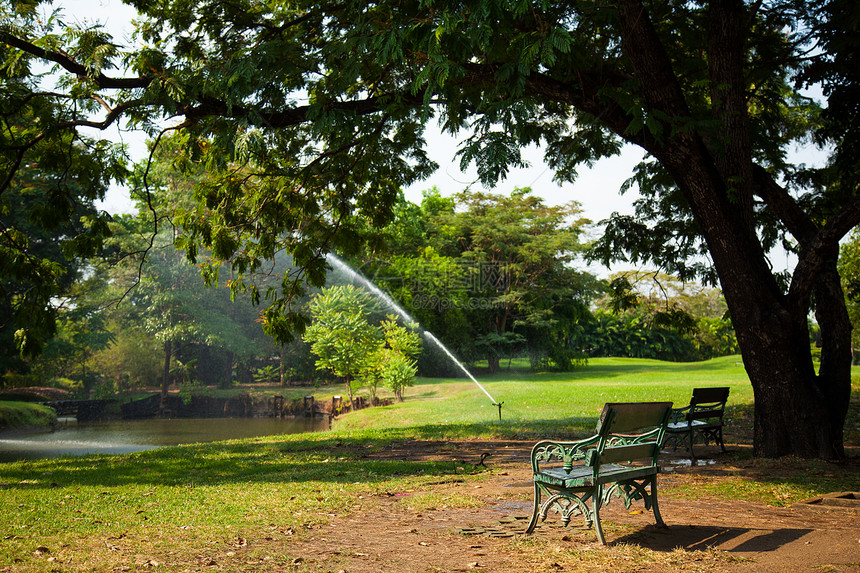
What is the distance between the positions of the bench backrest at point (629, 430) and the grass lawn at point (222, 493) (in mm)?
885

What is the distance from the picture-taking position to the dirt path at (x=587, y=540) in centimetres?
407

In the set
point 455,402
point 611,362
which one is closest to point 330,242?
point 455,402

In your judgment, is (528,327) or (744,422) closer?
(744,422)

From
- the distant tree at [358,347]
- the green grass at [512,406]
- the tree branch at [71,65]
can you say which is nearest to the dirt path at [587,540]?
the tree branch at [71,65]

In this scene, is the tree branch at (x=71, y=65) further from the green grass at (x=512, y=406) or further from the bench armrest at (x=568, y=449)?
the green grass at (x=512, y=406)

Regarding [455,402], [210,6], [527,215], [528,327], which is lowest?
[455,402]

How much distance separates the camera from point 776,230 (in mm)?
12461

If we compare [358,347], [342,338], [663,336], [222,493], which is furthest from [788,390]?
[663,336]

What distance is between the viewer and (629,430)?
480cm

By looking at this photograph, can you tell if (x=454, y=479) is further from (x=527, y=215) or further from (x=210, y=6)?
(x=527, y=215)

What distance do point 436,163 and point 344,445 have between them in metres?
5.68

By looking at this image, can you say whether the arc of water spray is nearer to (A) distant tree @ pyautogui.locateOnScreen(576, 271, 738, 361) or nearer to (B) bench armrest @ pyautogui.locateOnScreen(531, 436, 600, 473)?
(A) distant tree @ pyautogui.locateOnScreen(576, 271, 738, 361)

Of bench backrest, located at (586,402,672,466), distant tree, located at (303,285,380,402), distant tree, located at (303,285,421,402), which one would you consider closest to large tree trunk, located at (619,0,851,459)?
bench backrest, located at (586,402,672,466)

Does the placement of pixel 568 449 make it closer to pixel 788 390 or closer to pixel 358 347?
pixel 788 390
